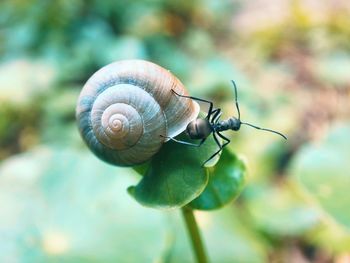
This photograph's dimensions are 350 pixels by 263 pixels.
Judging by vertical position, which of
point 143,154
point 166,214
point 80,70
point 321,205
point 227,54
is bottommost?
point 227,54

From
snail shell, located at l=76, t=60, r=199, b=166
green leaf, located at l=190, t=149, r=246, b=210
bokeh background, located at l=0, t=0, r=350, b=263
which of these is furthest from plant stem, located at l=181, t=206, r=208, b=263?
bokeh background, located at l=0, t=0, r=350, b=263

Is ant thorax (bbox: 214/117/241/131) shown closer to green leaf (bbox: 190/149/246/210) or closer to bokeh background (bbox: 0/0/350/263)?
green leaf (bbox: 190/149/246/210)

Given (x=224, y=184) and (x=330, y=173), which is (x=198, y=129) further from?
(x=330, y=173)

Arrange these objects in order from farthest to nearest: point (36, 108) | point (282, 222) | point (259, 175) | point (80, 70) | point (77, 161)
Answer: point (80, 70), point (36, 108), point (259, 175), point (282, 222), point (77, 161)

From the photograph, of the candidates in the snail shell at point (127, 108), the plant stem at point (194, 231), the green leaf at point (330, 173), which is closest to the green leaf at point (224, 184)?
the plant stem at point (194, 231)

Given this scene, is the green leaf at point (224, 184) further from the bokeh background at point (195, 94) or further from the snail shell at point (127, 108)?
the bokeh background at point (195, 94)

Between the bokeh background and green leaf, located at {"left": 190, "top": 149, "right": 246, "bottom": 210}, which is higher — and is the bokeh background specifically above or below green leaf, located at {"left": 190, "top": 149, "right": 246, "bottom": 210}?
below

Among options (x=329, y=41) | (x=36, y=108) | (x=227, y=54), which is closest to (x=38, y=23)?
(x=36, y=108)

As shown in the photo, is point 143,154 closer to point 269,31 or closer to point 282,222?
point 282,222
